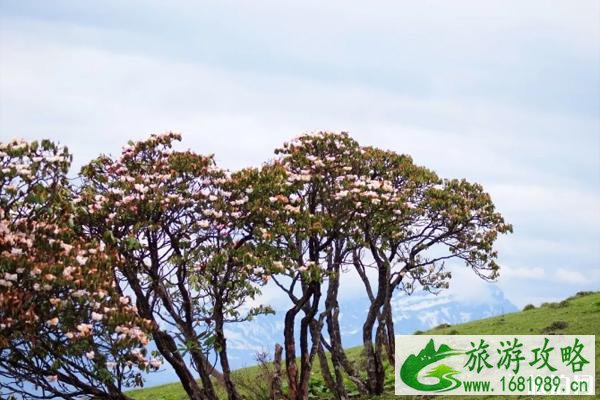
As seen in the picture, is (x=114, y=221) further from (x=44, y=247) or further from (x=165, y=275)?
(x=44, y=247)

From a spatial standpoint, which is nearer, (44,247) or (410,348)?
(44,247)

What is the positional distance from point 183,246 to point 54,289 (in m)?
5.91

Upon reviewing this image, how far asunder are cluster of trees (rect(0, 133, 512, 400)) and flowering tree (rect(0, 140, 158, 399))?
39 mm

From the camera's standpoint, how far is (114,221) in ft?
71.9

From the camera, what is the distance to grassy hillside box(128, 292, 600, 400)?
33562 mm

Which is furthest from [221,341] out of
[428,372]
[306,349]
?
[428,372]

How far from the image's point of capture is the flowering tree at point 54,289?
1689 centimetres

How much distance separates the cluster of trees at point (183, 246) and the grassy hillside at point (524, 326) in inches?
125

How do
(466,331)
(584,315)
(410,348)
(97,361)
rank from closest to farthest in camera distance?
1. (97,361)
2. (410,348)
3. (584,315)
4. (466,331)

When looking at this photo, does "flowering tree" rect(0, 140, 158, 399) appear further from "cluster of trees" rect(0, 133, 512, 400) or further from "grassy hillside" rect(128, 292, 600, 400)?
"grassy hillside" rect(128, 292, 600, 400)

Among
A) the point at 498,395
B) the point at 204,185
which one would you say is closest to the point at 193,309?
the point at 204,185

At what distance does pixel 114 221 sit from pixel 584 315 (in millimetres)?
27378

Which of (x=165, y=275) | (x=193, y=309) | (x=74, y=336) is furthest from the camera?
(x=193, y=309)

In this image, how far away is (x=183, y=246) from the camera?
900 inches
